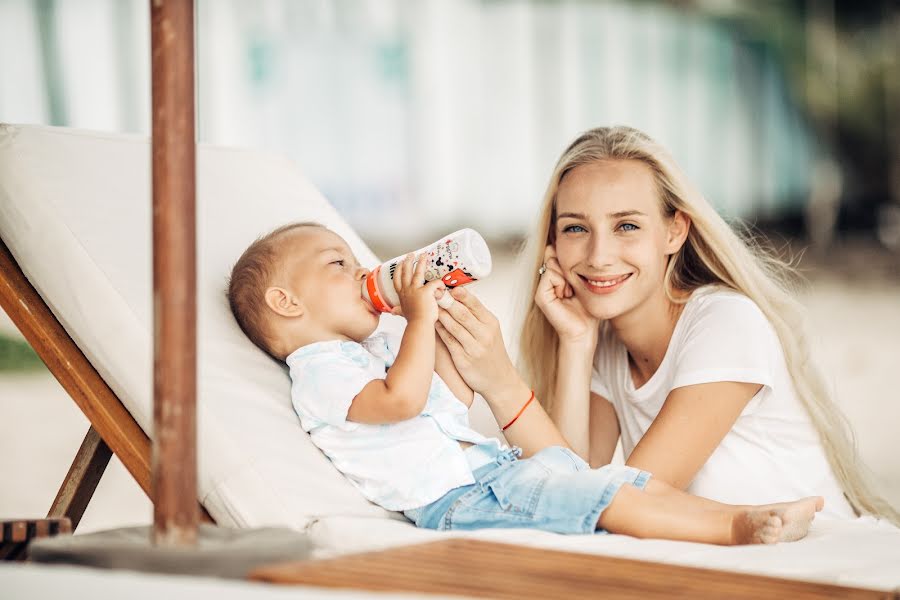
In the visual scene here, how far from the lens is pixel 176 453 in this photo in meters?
1.35

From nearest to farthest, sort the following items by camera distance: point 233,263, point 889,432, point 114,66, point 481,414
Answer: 1. point 233,263
2. point 481,414
3. point 889,432
4. point 114,66

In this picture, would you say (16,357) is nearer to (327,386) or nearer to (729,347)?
(327,386)

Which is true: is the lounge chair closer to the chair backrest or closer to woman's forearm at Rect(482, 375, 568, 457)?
the chair backrest

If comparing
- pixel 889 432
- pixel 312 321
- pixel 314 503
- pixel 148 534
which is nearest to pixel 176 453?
pixel 148 534

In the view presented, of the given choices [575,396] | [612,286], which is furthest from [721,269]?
[575,396]

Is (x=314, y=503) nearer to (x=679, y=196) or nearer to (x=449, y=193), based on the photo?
(x=679, y=196)

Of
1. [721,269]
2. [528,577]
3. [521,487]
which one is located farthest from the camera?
[721,269]

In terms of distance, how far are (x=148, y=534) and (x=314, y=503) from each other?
0.42 metres

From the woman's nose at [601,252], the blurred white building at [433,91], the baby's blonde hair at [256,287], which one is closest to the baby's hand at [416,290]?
the baby's blonde hair at [256,287]

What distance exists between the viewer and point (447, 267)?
200 cm

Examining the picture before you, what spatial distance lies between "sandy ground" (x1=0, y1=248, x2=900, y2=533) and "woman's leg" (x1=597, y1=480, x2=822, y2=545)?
0.84 meters

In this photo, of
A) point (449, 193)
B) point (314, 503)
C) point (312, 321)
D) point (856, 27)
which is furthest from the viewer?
point (856, 27)

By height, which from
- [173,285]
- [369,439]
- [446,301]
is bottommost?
[369,439]

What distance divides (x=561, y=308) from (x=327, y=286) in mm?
590
